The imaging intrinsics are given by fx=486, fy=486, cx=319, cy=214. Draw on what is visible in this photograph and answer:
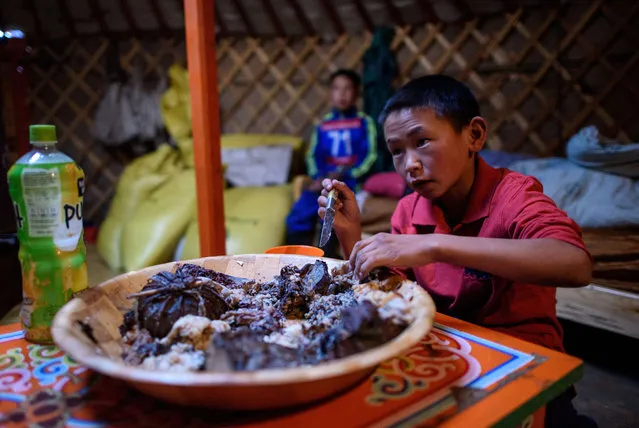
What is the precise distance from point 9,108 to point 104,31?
4.55ft

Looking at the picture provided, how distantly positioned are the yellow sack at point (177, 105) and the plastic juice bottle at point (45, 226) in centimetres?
256

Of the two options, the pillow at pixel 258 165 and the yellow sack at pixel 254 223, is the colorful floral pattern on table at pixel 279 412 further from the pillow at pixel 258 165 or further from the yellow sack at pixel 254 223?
the pillow at pixel 258 165

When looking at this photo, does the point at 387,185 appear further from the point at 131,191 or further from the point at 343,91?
the point at 131,191

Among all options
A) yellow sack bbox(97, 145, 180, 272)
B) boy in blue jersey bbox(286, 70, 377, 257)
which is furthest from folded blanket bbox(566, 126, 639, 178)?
yellow sack bbox(97, 145, 180, 272)

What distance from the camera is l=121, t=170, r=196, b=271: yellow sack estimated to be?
96.7 inches

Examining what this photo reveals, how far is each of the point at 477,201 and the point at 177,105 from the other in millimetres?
2714

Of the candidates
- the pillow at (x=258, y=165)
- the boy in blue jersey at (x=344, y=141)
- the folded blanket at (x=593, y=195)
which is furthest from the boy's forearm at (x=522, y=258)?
the pillow at (x=258, y=165)

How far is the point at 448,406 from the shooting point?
1.52 ft

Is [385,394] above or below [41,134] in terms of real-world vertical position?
below

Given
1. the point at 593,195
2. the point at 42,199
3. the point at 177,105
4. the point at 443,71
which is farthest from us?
the point at 177,105

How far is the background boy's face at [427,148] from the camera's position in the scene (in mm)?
792

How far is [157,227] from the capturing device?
2512 millimetres

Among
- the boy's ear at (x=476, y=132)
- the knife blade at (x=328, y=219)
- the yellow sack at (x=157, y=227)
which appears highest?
the boy's ear at (x=476, y=132)

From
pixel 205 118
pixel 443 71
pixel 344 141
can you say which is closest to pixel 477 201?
pixel 205 118
